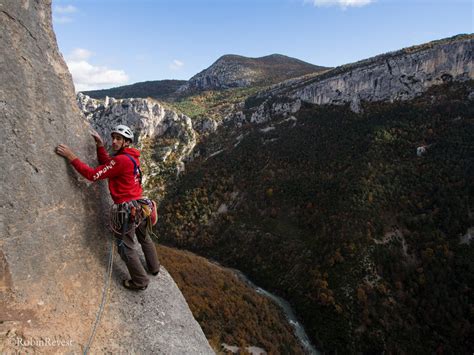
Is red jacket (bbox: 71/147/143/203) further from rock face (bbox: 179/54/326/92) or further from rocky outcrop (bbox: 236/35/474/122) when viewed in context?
rock face (bbox: 179/54/326/92)

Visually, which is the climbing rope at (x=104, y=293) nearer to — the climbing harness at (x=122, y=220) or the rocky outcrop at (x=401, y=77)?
the climbing harness at (x=122, y=220)

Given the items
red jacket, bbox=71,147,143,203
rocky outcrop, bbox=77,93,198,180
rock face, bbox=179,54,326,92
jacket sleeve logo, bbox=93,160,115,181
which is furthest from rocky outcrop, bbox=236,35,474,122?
jacket sleeve logo, bbox=93,160,115,181

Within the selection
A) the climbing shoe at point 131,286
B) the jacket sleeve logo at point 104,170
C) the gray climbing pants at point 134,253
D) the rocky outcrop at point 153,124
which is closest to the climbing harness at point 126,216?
the gray climbing pants at point 134,253

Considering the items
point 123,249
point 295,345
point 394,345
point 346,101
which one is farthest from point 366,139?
point 123,249

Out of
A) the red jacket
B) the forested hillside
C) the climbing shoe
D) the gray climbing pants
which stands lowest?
the forested hillside

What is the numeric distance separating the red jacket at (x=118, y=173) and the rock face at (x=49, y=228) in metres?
0.47

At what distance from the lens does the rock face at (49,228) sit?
502cm

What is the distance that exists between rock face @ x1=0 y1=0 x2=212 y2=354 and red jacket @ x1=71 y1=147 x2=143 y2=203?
47 cm

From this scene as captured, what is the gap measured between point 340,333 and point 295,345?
23.0ft

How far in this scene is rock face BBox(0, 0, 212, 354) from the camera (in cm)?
502

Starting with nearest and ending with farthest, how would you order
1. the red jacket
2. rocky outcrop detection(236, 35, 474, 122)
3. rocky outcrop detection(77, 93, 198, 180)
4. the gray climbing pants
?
the red jacket, the gray climbing pants, rocky outcrop detection(236, 35, 474, 122), rocky outcrop detection(77, 93, 198, 180)

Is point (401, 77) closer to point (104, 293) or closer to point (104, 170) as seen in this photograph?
point (104, 170)

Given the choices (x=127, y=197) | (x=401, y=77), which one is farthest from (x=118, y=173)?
(x=401, y=77)

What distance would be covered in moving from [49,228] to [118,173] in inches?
66.8
